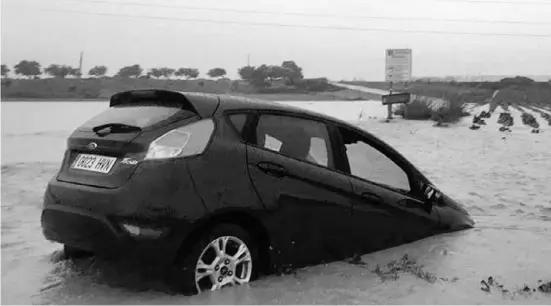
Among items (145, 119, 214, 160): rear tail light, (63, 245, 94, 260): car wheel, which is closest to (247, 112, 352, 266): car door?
(145, 119, 214, 160): rear tail light

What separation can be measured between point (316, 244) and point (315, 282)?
33 centimetres

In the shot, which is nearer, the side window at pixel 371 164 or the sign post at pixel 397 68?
the side window at pixel 371 164

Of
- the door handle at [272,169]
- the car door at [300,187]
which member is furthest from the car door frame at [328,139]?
the door handle at [272,169]

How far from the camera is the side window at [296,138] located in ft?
14.7

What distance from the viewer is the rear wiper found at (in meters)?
4.05

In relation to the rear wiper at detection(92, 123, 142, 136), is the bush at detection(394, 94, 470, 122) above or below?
below

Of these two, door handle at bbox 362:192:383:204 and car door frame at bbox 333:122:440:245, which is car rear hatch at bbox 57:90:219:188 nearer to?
car door frame at bbox 333:122:440:245

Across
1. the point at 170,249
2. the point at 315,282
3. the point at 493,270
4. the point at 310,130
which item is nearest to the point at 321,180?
the point at 310,130

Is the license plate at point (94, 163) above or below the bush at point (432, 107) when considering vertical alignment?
above

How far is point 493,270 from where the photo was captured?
5.10 m

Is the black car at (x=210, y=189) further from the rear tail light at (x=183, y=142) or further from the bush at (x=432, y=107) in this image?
the bush at (x=432, y=107)

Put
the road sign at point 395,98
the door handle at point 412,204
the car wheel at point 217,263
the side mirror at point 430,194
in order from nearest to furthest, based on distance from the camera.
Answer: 1. the car wheel at point 217,263
2. the door handle at point 412,204
3. the side mirror at point 430,194
4. the road sign at point 395,98

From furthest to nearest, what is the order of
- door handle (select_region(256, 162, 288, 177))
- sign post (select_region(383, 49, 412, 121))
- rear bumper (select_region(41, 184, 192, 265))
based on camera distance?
sign post (select_region(383, 49, 412, 121))
door handle (select_region(256, 162, 288, 177))
rear bumper (select_region(41, 184, 192, 265))

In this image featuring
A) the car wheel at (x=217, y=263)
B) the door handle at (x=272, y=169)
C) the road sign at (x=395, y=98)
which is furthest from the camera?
the road sign at (x=395, y=98)
